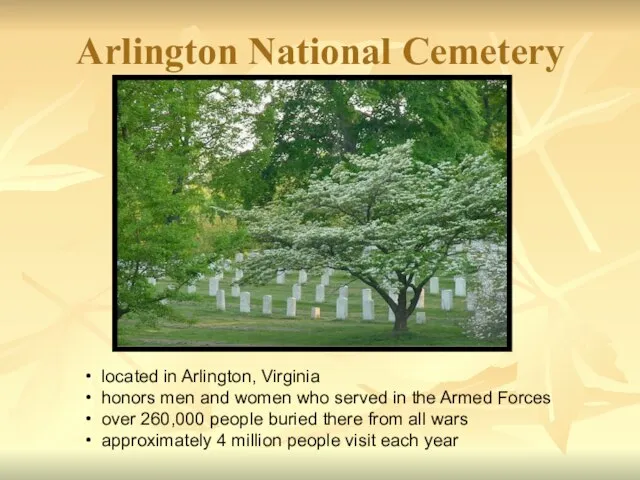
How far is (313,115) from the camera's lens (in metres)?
7.38

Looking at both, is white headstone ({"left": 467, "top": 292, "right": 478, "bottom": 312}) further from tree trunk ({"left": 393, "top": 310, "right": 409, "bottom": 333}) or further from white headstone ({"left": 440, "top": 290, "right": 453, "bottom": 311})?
tree trunk ({"left": 393, "top": 310, "right": 409, "bottom": 333})

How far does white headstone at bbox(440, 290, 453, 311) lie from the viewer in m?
7.22

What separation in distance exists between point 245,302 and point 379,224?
1036 millimetres

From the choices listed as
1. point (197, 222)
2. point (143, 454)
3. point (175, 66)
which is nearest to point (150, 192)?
point (197, 222)

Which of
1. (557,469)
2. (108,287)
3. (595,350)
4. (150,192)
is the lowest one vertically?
(557,469)

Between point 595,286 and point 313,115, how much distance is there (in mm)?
2173

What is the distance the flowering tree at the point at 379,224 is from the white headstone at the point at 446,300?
0.51ft

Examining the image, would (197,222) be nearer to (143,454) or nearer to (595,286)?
(143,454)

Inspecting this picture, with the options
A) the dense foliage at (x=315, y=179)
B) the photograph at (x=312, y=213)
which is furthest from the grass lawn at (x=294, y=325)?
the dense foliage at (x=315, y=179)

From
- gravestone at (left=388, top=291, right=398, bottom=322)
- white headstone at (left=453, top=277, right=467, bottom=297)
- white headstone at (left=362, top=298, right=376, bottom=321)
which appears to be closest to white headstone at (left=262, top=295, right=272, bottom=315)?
white headstone at (left=362, top=298, right=376, bottom=321)

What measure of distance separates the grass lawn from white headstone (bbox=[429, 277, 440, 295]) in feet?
0.09

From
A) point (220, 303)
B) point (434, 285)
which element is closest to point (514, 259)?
point (434, 285)

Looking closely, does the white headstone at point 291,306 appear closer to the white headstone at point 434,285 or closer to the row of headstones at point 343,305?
the row of headstones at point 343,305

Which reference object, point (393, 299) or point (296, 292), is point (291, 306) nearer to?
point (296, 292)
